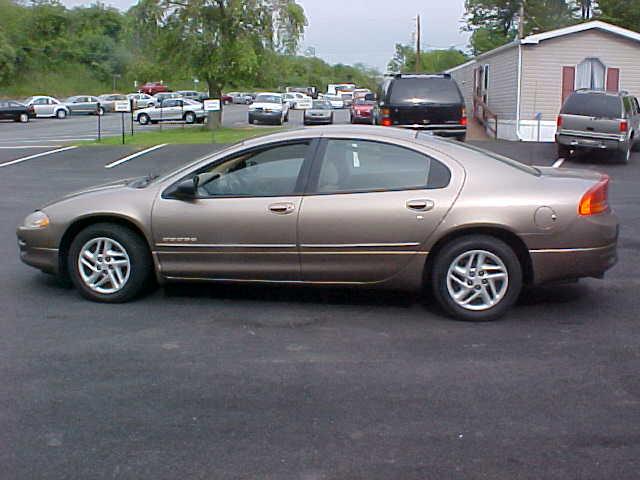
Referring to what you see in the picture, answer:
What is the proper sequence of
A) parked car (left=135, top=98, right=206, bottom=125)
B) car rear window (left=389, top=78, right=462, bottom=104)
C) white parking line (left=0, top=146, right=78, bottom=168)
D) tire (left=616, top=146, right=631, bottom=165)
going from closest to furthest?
car rear window (left=389, top=78, right=462, bottom=104)
tire (left=616, top=146, right=631, bottom=165)
white parking line (left=0, top=146, right=78, bottom=168)
parked car (left=135, top=98, right=206, bottom=125)

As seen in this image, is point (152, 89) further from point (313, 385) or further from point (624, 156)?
point (313, 385)

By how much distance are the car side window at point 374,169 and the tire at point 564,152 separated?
1487cm

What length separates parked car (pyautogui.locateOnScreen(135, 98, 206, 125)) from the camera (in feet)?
147

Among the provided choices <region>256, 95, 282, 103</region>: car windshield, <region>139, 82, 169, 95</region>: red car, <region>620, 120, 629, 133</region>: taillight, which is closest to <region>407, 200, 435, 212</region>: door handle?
<region>620, 120, 629, 133</region>: taillight

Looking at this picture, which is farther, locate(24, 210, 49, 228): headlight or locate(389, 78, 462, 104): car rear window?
locate(389, 78, 462, 104): car rear window

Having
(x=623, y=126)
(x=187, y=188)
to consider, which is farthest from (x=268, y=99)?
(x=187, y=188)

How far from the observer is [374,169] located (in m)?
6.69

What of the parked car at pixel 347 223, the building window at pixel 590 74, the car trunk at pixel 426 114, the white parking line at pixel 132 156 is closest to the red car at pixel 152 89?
the white parking line at pixel 132 156

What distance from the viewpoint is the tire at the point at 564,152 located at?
67.9 ft

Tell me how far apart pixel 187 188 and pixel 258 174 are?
1.87ft

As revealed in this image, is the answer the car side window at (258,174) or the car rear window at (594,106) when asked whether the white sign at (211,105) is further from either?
the car side window at (258,174)

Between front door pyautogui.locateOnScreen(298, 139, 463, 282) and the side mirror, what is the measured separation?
884 millimetres

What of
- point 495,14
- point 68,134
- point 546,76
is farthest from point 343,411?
point 495,14

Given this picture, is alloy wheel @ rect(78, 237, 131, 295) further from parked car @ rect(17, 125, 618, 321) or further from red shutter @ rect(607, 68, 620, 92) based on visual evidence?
red shutter @ rect(607, 68, 620, 92)
